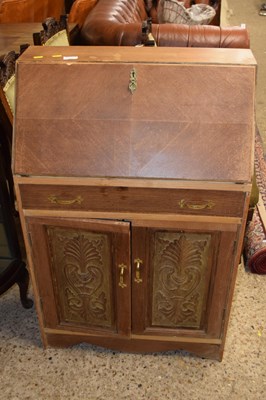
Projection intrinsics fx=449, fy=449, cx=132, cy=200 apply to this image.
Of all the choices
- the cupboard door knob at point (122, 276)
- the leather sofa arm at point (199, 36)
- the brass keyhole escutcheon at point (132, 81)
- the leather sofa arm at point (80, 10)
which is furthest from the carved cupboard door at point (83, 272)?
the leather sofa arm at point (80, 10)

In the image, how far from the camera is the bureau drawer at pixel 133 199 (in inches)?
60.6

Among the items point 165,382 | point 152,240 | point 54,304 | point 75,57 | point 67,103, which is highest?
point 75,57

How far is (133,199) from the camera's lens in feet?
5.17

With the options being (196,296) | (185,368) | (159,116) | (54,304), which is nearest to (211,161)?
(159,116)

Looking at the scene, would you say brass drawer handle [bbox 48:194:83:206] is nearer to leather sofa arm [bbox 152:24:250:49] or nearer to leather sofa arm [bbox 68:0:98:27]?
leather sofa arm [bbox 152:24:250:49]

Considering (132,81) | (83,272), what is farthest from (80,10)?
(83,272)

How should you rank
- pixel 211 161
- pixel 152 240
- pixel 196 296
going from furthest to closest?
pixel 196 296, pixel 152 240, pixel 211 161

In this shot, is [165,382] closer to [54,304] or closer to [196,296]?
[196,296]

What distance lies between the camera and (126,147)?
1498mm

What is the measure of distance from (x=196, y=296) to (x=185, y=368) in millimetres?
430

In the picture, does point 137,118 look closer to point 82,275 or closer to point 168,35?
point 82,275

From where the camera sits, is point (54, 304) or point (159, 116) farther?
point (54, 304)

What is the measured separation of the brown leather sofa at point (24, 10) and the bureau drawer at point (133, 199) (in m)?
2.90

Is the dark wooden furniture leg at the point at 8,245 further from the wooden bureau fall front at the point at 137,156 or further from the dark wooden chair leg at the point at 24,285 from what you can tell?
the wooden bureau fall front at the point at 137,156
